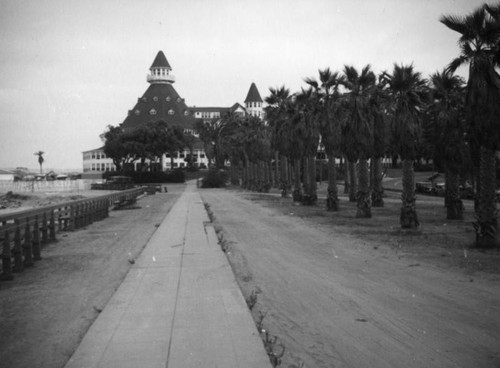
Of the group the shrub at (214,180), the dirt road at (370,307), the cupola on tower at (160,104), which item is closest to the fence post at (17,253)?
the dirt road at (370,307)

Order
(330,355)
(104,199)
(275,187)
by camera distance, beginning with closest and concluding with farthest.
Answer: (330,355) < (104,199) < (275,187)

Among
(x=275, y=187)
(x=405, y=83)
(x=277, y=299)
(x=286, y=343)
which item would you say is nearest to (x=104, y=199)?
(x=405, y=83)

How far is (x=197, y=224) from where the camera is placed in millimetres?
21781

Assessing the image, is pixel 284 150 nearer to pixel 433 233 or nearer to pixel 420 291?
pixel 433 233

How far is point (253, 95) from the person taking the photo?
169 m

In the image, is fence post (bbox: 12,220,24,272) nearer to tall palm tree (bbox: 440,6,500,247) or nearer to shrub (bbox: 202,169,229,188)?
tall palm tree (bbox: 440,6,500,247)

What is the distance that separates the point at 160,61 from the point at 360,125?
12718cm

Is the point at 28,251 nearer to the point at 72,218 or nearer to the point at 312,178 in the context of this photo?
the point at 72,218

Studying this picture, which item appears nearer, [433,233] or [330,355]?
[330,355]

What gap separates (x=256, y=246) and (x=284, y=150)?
80.7 feet

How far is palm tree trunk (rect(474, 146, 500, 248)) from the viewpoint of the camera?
614 inches

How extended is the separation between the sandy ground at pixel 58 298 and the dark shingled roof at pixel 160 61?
132m

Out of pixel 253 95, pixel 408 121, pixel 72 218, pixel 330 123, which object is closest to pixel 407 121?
pixel 408 121

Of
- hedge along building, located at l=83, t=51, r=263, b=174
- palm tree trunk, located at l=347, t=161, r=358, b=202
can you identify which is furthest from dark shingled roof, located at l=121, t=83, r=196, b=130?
palm tree trunk, located at l=347, t=161, r=358, b=202
